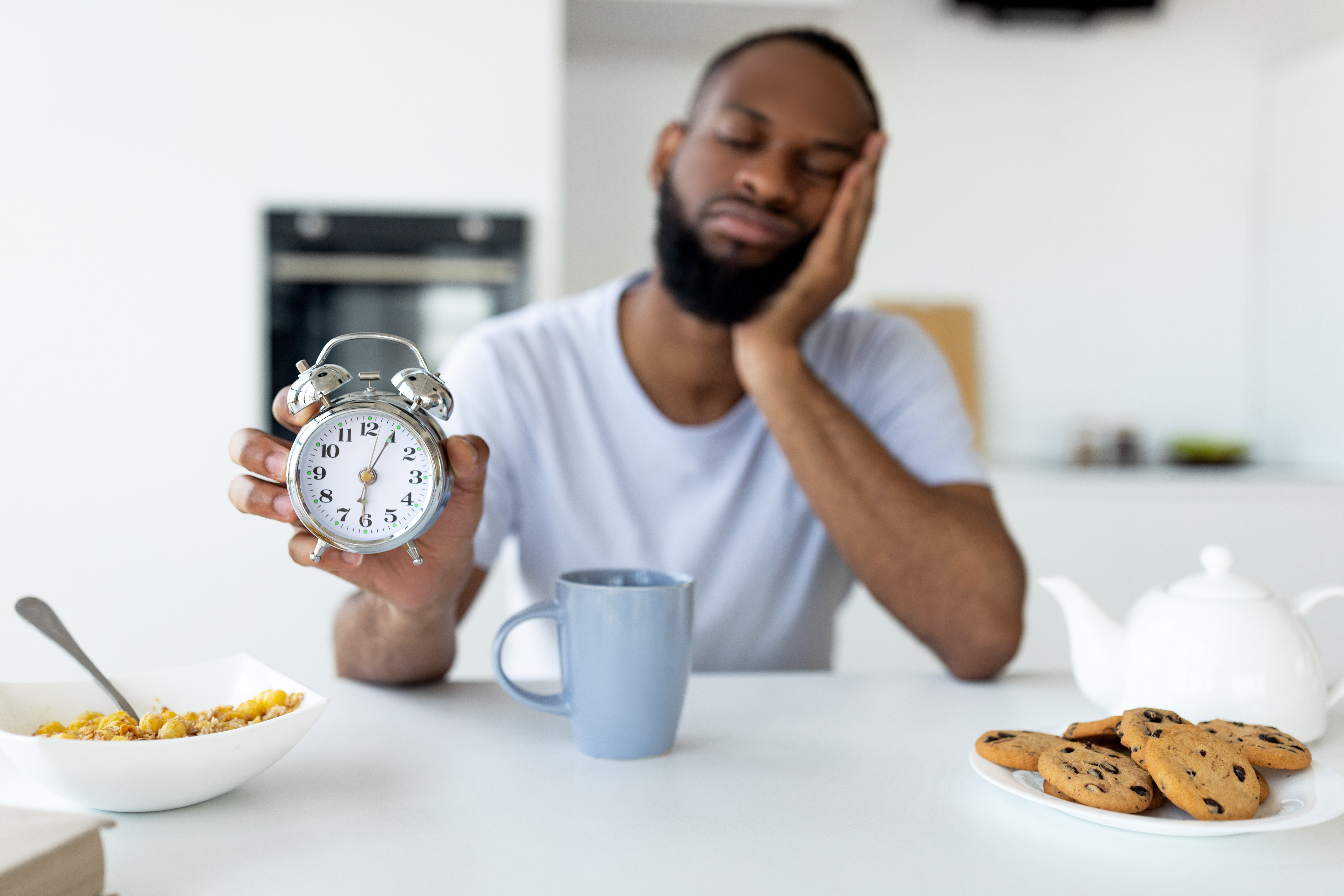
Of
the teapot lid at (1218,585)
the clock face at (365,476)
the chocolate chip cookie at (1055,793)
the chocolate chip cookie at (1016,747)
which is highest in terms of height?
the clock face at (365,476)

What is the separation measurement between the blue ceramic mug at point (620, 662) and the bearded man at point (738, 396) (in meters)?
0.47

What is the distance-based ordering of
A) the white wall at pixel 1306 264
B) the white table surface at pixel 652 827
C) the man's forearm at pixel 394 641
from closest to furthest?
1. the white table surface at pixel 652 827
2. the man's forearm at pixel 394 641
3. the white wall at pixel 1306 264

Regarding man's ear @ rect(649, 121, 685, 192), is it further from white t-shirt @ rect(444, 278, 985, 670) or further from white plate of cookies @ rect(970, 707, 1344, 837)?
white plate of cookies @ rect(970, 707, 1344, 837)

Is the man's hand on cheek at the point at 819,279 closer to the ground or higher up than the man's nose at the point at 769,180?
closer to the ground

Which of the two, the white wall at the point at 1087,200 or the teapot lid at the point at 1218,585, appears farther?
the white wall at the point at 1087,200

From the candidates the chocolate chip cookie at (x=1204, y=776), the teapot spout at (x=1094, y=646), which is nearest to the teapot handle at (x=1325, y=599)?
the teapot spout at (x=1094, y=646)

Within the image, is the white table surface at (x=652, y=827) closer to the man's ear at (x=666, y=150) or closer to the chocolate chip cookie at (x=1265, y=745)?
the chocolate chip cookie at (x=1265, y=745)

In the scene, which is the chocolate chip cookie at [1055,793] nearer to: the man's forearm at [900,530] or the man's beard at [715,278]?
the man's forearm at [900,530]

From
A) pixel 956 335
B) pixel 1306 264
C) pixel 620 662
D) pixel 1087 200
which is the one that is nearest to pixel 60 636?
pixel 620 662

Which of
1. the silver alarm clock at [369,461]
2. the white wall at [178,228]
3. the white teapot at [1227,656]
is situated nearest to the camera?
the silver alarm clock at [369,461]

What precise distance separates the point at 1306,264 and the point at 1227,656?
2874 mm

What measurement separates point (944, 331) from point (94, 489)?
237 cm

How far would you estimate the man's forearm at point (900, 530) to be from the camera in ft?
3.79

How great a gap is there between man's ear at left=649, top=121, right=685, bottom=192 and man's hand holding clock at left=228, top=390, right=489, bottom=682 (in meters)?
0.66
